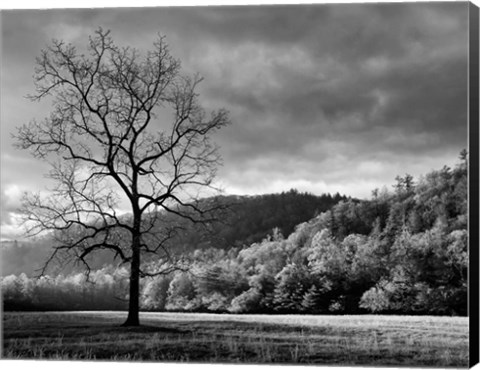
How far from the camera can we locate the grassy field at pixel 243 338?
39.7 ft

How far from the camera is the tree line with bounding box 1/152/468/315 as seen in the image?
12.1 m

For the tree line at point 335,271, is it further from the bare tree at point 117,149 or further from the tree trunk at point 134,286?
the bare tree at point 117,149

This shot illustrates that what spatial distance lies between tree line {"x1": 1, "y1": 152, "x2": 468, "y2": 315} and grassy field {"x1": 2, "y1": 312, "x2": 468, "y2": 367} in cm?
14

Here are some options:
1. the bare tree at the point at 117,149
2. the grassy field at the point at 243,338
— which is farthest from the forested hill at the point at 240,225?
the grassy field at the point at 243,338

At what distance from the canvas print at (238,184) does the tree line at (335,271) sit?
18mm

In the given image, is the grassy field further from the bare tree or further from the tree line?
the bare tree

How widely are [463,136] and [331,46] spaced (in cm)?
189

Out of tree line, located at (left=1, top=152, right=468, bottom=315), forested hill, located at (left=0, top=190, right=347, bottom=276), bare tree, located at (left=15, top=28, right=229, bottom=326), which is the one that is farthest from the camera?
bare tree, located at (left=15, top=28, right=229, bottom=326)

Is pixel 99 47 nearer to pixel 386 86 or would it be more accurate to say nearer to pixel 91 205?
pixel 91 205

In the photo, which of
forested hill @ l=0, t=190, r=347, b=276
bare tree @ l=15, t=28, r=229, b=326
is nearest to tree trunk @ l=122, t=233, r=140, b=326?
bare tree @ l=15, t=28, r=229, b=326

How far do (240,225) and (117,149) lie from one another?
6.11 ft

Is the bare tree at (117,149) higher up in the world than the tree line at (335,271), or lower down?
higher up

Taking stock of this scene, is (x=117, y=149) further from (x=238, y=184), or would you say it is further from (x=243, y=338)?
(x=243, y=338)

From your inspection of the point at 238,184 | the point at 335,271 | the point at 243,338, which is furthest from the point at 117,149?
the point at 335,271
